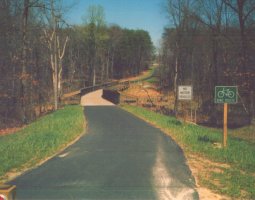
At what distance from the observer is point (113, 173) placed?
Answer: 36.3 feet

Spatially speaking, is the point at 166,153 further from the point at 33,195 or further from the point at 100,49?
the point at 100,49

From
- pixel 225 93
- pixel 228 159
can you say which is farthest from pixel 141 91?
pixel 228 159

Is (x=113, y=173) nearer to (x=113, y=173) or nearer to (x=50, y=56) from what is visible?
(x=113, y=173)

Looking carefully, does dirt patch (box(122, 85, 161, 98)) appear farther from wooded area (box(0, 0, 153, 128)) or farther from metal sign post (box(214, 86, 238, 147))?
metal sign post (box(214, 86, 238, 147))

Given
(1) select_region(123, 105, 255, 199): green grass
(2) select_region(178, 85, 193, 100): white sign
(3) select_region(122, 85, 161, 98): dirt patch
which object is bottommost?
(1) select_region(123, 105, 255, 199): green grass

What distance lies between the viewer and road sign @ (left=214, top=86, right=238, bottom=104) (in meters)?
15.6

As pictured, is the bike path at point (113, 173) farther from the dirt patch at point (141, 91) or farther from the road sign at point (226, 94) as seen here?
the dirt patch at point (141, 91)

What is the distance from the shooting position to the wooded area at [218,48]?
3228cm

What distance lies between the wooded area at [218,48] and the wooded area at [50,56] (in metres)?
12.3

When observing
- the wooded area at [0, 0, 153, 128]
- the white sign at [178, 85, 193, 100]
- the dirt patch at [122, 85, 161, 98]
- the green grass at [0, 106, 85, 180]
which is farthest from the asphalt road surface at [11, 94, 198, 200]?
the dirt patch at [122, 85, 161, 98]

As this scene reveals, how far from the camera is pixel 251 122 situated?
3181 centimetres

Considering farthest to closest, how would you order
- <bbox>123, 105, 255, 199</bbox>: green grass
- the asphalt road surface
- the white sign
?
the white sign < <bbox>123, 105, 255, 199</bbox>: green grass < the asphalt road surface

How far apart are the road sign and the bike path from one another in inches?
94.2

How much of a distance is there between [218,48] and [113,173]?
37.3 metres
